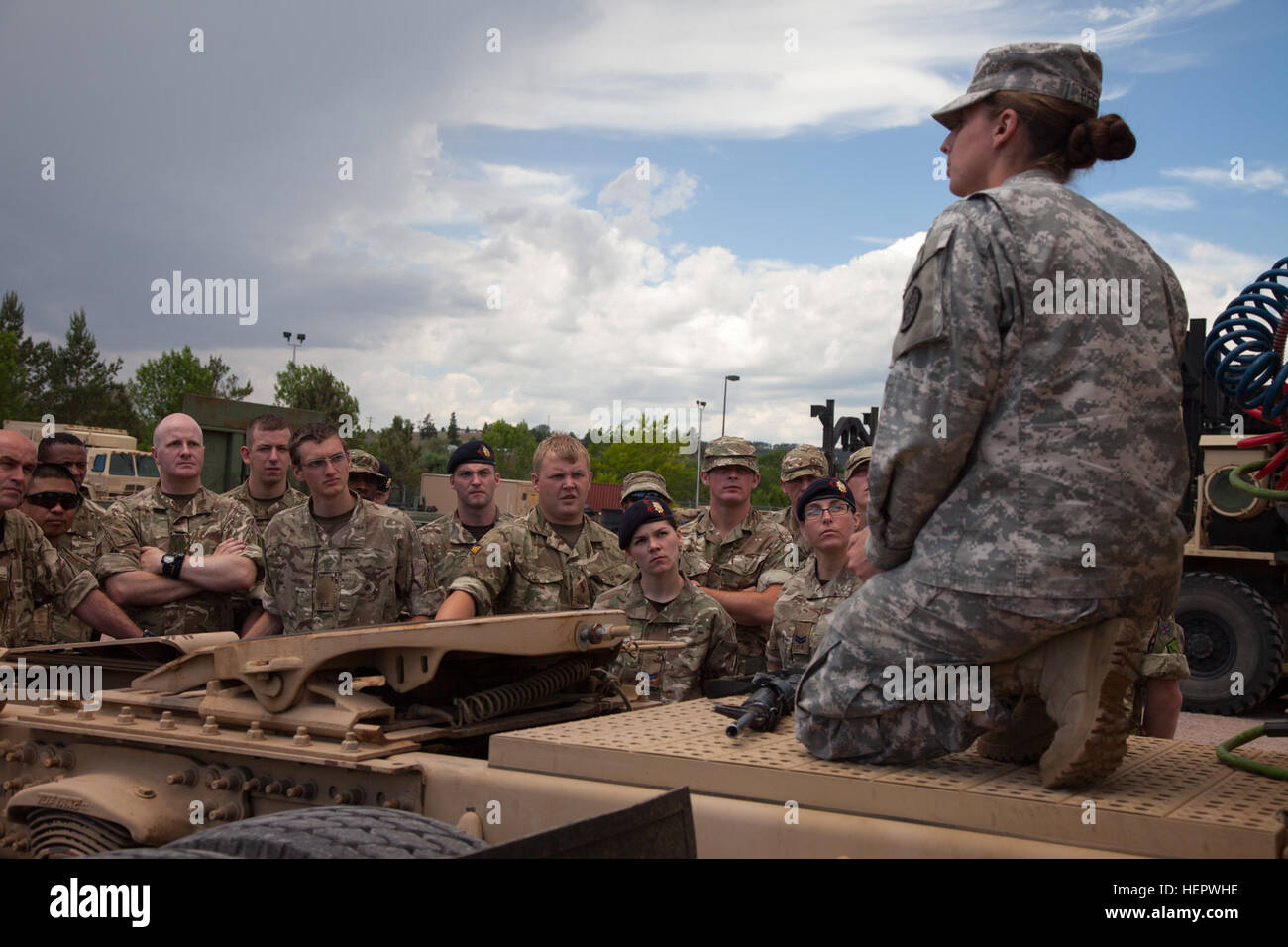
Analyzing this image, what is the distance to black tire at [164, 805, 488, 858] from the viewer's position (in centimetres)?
222

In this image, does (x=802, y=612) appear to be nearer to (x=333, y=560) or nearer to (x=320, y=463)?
(x=333, y=560)

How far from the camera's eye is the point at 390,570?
566cm

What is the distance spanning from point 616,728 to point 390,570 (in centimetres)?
271

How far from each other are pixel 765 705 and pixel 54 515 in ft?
16.0

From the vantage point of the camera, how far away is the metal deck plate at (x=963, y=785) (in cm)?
226

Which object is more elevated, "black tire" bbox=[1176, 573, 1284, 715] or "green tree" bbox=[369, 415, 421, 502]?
"green tree" bbox=[369, 415, 421, 502]

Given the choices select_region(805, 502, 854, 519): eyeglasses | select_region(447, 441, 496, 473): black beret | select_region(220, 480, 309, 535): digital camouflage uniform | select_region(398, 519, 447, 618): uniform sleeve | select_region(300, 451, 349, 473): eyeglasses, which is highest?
select_region(447, 441, 496, 473): black beret

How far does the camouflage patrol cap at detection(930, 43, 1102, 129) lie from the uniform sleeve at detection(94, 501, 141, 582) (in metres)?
4.66

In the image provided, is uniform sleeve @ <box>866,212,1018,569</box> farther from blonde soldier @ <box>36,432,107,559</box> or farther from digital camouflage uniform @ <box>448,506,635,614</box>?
blonde soldier @ <box>36,432,107,559</box>

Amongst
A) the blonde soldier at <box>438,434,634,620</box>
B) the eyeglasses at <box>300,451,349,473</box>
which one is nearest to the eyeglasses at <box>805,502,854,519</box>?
the blonde soldier at <box>438,434,634,620</box>

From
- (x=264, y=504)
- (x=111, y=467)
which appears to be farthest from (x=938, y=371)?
(x=111, y=467)

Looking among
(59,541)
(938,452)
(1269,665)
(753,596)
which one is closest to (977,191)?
(938,452)

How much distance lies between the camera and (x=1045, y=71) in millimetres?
2717
